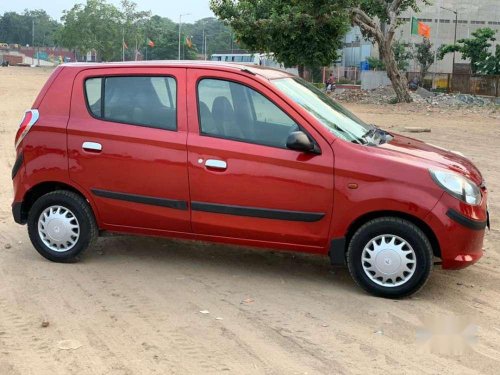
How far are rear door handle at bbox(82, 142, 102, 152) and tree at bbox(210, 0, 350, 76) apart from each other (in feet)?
85.3

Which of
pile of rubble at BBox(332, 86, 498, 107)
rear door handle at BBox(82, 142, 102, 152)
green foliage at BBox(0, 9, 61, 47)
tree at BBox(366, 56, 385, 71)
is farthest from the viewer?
green foliage at BBox(0, 9, 61, 47)

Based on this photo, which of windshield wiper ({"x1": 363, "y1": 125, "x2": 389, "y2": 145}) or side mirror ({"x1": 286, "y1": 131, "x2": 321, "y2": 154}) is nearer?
side mirror ({"x1": 286, "y1": 131, "x2": 321, "y2": 154})

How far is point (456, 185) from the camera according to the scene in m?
4.83

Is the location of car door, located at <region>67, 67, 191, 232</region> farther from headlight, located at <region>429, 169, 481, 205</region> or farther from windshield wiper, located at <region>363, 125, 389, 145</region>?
headlight, located at <region>429, 169, 481, 205</region>

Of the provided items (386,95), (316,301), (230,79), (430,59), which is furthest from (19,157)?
(430,59)

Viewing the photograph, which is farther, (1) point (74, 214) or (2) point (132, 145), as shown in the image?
(1) point (74, 214)

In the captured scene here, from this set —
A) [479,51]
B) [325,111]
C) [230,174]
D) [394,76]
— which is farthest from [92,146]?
[479,51]

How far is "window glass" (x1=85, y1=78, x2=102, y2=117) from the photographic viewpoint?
566 cm

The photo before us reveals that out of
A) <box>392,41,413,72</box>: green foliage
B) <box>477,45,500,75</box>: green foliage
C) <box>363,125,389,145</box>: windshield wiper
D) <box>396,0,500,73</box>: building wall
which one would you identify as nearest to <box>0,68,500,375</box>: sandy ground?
<box>363,125,389,145</box>: windshield wiper

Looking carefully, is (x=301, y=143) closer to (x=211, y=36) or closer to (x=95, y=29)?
(x=95, y=29)

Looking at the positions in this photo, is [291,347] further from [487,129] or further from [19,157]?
[487,129]

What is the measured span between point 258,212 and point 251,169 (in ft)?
1.15

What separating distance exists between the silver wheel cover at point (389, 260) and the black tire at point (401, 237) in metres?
0.02

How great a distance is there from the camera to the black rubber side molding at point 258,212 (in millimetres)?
5039
